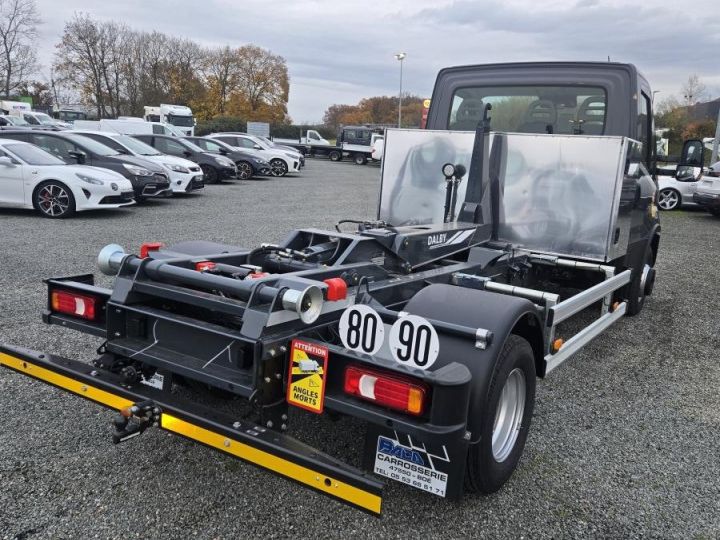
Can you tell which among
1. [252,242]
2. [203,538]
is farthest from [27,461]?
[252,242]

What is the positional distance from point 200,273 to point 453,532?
65.1 inches

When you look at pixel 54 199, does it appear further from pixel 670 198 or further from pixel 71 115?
pixel 71 115

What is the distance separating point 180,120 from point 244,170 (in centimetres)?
1955

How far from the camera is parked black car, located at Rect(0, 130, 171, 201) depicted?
12.5 meters

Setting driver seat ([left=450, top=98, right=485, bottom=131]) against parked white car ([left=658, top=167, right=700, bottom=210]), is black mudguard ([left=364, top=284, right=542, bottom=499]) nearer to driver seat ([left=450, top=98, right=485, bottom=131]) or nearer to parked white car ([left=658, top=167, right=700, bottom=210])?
driver seat ([left=450, top=98, right=485, bottom=131])

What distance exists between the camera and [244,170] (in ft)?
74.5

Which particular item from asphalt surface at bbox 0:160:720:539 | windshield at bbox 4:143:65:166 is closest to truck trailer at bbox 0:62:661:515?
asphalt surface at bbox 0:160:720:539

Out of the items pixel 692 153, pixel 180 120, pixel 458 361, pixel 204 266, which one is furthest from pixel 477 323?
pixel 180 120

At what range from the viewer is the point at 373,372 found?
7.81ft

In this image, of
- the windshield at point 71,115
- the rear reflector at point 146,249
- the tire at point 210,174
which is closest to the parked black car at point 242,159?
the tire at point 210,174

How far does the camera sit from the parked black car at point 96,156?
12.5m

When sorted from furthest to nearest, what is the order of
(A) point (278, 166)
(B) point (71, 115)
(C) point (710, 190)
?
(B) point (71, 115) → (A) point (278, 166) → (C) point (710, 190)

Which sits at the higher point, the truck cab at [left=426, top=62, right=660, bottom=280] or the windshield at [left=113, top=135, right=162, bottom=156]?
the truck cab at [left=426, top=62, right=660, bottom=280]

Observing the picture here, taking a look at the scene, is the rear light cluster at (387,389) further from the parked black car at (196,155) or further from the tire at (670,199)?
the tire at (670,199)
